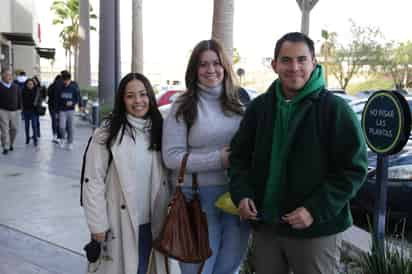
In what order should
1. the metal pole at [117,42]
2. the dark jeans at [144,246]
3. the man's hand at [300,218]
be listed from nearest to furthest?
1. the man's hand at [300,218]
2. the dark jeans at [144,246]
3. the metal pole at [117,42]

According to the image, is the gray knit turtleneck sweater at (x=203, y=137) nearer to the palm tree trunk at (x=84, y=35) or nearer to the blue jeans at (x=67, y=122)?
the blue jeans at (x=67, y=122)

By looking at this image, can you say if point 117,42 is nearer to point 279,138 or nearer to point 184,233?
point 184,233

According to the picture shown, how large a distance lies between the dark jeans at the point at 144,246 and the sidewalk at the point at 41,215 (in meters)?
1.38

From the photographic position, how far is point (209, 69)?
2.85 metres

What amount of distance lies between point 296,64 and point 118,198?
1.39m

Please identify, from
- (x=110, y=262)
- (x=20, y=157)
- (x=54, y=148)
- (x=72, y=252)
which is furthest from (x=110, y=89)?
(x=110, y=262)

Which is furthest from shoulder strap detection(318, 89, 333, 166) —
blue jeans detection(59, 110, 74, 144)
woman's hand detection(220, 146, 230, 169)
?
blue jeans detection(59, 110, 74, 144)

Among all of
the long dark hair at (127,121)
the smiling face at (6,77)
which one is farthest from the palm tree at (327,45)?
the long dark hair at (127,121)

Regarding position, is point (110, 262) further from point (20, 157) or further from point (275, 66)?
point (20, 157)

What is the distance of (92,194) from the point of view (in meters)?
2.94

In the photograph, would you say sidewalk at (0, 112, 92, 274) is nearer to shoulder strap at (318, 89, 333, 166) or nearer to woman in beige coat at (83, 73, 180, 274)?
woman in beige coat at (83, 73, 180, 274)

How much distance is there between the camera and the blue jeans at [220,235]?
9.62 feet

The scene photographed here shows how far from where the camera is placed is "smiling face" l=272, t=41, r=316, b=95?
229 centimetres

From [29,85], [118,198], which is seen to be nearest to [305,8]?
[29,85]
